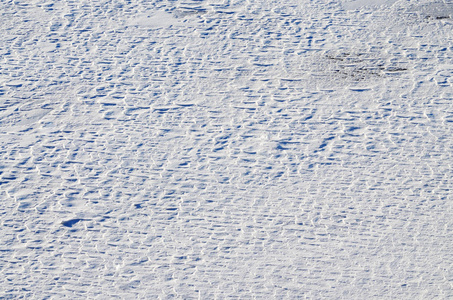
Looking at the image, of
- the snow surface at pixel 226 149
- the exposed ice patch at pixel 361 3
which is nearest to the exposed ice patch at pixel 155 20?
the snow surface at pixel 226 149

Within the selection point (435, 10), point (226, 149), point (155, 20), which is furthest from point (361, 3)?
point (226, 149)

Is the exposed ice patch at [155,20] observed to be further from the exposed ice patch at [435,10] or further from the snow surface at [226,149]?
the exposed ice patch at [435,10]

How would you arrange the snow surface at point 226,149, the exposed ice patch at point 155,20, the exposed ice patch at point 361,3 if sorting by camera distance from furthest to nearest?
the exposed ice patch at point 361,3 < the exposed ice patch at point 155,20 < the snow surface at point 226,149

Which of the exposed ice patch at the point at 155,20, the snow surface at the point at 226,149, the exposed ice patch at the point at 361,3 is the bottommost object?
the snow surface at the point at 226,149

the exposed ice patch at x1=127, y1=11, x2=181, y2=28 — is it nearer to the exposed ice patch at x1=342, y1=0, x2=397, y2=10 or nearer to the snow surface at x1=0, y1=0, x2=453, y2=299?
the snow surface at x1=0, y1=0, x2=453, y2=299

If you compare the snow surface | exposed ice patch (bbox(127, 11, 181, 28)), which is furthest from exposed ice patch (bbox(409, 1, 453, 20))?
exposed ice patch (bbox(127, 11, 181, 28))

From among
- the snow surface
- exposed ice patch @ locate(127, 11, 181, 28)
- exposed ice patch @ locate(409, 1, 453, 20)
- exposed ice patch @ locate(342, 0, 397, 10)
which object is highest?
exposed ice patch @ locate(127, 11, 181, 28)

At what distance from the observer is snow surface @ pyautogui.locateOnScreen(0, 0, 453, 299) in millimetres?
1460

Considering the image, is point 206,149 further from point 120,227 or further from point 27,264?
point 27,264

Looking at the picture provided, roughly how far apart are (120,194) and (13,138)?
1.36 ft

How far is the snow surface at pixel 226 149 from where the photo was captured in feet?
4.79

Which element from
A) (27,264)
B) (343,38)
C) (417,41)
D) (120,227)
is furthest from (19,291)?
(417,41)

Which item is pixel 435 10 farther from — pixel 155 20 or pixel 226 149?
pixel 226 149

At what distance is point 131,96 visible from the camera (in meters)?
2.05
